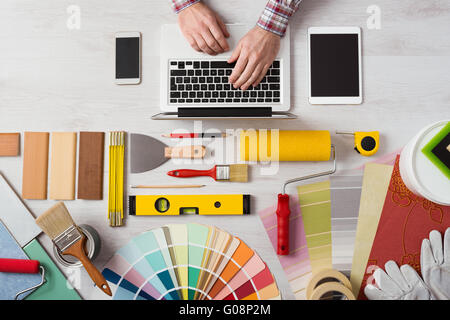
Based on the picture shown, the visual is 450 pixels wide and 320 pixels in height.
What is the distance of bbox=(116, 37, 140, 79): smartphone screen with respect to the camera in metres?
1.00

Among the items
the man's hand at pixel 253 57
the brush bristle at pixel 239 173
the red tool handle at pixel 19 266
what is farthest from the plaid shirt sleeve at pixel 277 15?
the red tool handle at pixel 19 266

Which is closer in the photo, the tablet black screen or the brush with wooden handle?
the brush with wooden handle

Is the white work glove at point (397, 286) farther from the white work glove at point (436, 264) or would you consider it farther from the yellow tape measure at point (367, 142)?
the yellow tape measure at point (367, 142)

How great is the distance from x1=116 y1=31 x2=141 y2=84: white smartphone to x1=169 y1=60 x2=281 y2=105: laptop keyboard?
12 cm

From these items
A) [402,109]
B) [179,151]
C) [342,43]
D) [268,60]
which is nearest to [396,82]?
[402,109]

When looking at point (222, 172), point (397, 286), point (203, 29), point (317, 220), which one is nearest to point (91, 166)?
point (222, 172)

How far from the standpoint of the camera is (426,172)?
0.91 meters

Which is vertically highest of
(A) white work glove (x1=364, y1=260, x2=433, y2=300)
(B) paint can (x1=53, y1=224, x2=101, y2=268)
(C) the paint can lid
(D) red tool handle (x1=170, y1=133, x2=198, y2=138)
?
(D) red tool handle (x1=170, y1=133, x2=198, y2=138)

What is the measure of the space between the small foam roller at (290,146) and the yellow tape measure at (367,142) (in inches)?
3.6

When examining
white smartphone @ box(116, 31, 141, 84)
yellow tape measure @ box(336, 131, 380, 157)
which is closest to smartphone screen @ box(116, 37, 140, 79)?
white smartphone @ box(116, 31, 141, 84)

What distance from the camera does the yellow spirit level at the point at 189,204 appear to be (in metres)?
0.97

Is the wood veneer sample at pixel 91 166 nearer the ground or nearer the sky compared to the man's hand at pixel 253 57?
nearer the ground

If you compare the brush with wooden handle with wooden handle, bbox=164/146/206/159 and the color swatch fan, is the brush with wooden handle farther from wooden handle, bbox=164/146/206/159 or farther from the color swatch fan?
wooden handle, bbox=164/146/206/159
